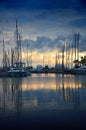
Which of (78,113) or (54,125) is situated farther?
(78,113)

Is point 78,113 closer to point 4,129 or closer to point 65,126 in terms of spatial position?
point 65,126

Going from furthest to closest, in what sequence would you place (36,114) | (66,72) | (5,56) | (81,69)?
(66,72), (81,69), (5,56), (36,114)

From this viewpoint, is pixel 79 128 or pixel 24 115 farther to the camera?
pixel 24 115

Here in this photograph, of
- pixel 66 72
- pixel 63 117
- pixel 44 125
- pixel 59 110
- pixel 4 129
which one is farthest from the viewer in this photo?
pixel 66 72

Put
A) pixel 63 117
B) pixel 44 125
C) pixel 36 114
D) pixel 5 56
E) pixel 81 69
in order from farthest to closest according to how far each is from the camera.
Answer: pixel 81 69, pixel 5 56, pixel 36 114, pixel 63 117, pixel 44 125

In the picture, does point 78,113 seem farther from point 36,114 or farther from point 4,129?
point 4,129

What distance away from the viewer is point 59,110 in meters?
13.4

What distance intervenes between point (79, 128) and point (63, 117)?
2052mm

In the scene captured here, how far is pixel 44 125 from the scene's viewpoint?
10.1 metres

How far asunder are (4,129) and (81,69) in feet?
278

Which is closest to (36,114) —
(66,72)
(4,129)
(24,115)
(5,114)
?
(24,115)

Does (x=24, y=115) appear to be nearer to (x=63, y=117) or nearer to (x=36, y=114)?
(x=36, y=114)

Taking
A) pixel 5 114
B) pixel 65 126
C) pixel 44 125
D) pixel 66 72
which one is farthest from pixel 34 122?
pixel 66 72

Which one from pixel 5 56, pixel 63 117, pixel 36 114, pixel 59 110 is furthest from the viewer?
pixel 5 56
